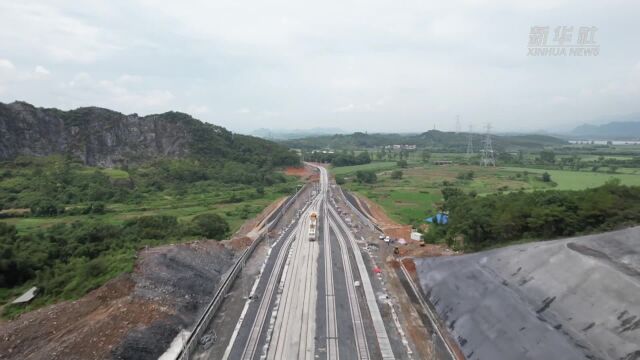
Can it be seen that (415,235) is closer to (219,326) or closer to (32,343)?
(219,326)

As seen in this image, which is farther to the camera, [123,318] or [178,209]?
[178,209]

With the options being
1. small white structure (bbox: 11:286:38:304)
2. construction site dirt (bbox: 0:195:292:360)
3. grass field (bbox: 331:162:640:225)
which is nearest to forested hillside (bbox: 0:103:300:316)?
small white structure (bbox: 11:286:38:304)

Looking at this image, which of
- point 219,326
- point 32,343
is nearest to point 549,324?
point 219,326

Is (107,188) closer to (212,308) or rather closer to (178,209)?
(178,209)

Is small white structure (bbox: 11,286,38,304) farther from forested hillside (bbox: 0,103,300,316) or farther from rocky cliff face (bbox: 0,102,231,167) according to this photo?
rocky cliff face (bbox: 0,102,231,167)

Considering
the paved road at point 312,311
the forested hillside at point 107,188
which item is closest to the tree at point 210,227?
the forested hillside at point 107,188

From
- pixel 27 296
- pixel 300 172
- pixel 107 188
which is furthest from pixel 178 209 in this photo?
pixel 300 172
